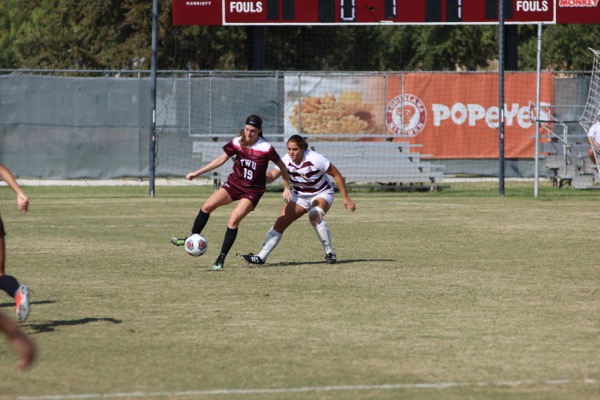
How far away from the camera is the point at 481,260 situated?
13.4 meters

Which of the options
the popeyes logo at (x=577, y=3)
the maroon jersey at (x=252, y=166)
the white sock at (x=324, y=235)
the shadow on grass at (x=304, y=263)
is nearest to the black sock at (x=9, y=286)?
the shadow on grass at (x=304, y=263)

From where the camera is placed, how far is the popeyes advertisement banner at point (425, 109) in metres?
30.2

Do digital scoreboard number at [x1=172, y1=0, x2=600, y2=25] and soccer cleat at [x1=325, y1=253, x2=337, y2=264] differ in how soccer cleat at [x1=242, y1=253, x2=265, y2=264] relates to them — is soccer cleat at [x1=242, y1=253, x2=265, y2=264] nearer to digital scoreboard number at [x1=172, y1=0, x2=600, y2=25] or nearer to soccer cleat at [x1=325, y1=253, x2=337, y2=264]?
soccer cleat at [x1=325, y1=253, x2=337, y2=264]

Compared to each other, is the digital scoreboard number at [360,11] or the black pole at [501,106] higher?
the digital scoreboard number at [360,11]

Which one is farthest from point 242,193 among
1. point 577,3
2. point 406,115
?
point 406,115

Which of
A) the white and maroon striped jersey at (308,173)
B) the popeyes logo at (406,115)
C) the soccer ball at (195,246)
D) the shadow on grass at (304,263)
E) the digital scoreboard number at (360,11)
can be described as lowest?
the shadow on grass at (304,263)

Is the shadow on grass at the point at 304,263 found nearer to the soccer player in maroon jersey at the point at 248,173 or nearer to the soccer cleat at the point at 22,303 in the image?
the soccer player in maroon jersey at the point at 248,173

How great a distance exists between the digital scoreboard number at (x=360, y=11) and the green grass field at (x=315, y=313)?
10.5m

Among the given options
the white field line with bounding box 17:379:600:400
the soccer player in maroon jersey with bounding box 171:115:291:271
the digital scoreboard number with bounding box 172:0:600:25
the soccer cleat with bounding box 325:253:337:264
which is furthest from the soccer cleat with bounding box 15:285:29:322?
the digital scoreboard number with bounding box 172:0:600:25

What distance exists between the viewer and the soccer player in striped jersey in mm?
12984

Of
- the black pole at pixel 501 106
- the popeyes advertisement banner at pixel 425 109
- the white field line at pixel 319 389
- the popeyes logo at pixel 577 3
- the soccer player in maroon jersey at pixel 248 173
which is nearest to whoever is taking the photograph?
the white field line at pixel 319 389

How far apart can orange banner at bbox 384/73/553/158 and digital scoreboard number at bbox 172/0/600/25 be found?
120 inches

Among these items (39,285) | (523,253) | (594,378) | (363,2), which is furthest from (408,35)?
(594,378)

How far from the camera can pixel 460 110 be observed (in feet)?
102
